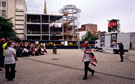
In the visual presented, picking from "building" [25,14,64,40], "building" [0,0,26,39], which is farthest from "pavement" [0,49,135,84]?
"building" [0,0,26,39]

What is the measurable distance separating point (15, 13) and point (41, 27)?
541 inches

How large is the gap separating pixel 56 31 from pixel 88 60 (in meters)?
50.7

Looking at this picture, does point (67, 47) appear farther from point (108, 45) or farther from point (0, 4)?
point (0, 4)

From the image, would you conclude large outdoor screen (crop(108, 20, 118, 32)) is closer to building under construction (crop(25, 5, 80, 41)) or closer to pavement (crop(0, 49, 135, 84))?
building under construction (crop(25, 5, 80, 41))

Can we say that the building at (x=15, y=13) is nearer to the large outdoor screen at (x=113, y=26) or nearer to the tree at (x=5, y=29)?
the tree at (x=5, y=29)

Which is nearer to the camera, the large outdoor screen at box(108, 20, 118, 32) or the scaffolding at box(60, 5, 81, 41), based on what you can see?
the large outdoor screen at box(108, 20, 118, 32)

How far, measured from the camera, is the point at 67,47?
4178cm

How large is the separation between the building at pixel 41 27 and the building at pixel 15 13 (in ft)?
10.6

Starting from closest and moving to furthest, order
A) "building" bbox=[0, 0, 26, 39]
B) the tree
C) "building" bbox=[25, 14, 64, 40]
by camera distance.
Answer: the tree → "building" bbox=[25, 14, 64, 40] → "building" bbox=[0, 0, 26, 39]

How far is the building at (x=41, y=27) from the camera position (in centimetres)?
5134

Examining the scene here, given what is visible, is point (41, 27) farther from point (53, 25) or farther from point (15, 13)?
Result: point (15, 13)

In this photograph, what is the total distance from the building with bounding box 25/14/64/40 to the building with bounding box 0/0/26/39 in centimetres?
325

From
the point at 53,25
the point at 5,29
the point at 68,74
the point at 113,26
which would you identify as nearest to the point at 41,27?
the point at 53,25

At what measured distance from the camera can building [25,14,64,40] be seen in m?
51.3
